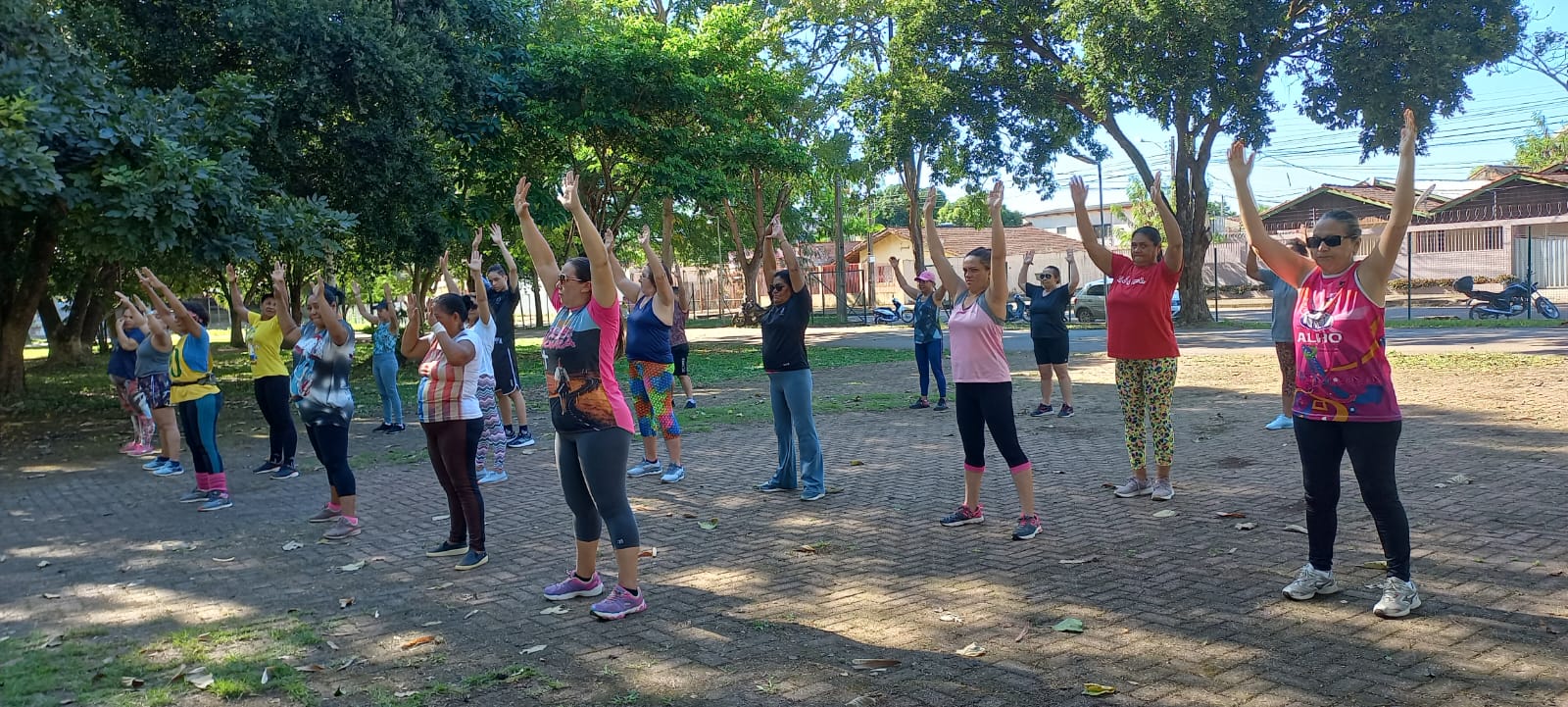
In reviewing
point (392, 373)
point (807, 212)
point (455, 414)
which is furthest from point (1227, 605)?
point (807, 212)

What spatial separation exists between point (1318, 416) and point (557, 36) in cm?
2640

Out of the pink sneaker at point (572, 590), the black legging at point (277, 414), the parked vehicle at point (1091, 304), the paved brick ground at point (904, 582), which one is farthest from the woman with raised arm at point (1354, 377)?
the parked vehicle at point (1091, 304)

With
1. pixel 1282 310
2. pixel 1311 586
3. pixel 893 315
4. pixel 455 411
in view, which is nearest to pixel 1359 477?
pixel 1311 586

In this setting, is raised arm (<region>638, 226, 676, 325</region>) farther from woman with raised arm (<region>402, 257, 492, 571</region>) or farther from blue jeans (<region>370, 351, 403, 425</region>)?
blue jeans (<region>370, 351, 403, 425</region>)

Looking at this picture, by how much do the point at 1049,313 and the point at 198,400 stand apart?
8013 millimetres

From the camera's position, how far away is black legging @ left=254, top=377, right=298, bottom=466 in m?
9.45

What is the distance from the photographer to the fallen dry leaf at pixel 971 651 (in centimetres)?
447

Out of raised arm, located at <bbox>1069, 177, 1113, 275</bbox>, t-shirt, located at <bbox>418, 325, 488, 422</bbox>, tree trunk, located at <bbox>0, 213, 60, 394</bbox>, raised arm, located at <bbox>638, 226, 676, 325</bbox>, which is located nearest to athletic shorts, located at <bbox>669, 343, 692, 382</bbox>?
raised arm, located at <bbox>638, 226, 676, 325</bbox>

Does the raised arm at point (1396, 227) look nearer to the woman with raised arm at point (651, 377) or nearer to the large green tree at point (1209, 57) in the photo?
the woman with raised arm at point (651, 377)

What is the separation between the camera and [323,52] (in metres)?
15.4

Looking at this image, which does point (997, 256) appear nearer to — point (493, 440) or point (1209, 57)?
point (493, 440)

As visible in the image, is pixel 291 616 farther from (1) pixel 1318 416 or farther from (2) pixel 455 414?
(1) pixel 1318 416

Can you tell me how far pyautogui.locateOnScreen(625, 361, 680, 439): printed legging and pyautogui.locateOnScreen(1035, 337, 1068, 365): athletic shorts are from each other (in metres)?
4.55

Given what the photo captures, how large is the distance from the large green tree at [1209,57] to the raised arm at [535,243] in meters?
18.4
